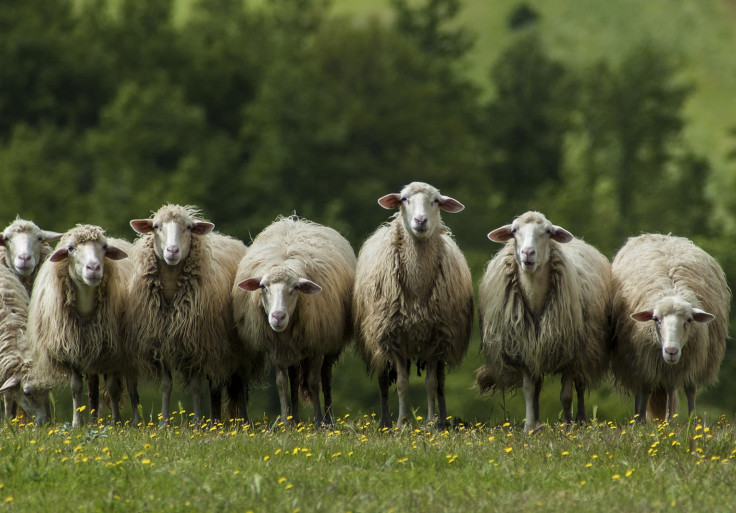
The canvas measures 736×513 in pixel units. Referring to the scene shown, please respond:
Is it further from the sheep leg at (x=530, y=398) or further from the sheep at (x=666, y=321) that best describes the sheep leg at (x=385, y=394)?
the sheep at (x=666, y=321)

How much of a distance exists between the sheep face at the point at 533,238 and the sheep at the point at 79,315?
4.15 m

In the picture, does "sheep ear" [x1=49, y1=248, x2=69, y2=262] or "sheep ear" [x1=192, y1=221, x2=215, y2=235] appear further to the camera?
"sheep ear" [x1=192, y1=221, x2=215, y2=235]

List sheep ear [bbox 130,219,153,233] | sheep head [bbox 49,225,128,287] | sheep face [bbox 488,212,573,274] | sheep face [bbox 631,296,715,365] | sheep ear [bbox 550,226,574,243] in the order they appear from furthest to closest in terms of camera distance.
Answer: sheep ear [bbox 130,219,153,233] < sheep head [bbox 49,225,128,287] < sheep ear [bbox 550,226,574,243] < sheep face [bbox 631,296,715,365] < sheep face [bbox 488,212,573,274]

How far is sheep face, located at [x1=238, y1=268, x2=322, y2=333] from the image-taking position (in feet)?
38.7

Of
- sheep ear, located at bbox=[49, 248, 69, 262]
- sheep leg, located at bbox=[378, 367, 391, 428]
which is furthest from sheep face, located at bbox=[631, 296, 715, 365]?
sheep ear, located at bbox=[49, 248, 69, 262]

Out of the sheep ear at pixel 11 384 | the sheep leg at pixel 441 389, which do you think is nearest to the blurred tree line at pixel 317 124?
the sheep leg at pixel 441 389

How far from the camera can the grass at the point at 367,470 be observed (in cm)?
752

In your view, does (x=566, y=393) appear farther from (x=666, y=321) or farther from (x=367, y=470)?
(x=367, y=470)

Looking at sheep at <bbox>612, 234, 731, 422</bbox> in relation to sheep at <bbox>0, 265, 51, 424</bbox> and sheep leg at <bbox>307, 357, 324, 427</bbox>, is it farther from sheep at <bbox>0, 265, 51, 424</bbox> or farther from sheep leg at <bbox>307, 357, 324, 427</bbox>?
sheep at <bbox>0, 265, 51, 424</bbox>

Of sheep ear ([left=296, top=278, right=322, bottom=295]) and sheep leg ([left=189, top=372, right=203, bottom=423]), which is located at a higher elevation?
sheep ear ([left=296, top=278, right=322, bottom=295])

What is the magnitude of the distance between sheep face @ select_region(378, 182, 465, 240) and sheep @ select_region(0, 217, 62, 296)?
431cm

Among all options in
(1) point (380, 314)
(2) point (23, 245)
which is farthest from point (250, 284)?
(2) point (23, 245)

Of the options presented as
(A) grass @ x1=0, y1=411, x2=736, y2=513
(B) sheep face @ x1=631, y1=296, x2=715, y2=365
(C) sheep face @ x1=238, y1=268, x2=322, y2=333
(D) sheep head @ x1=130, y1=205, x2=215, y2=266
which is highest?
(D) sheep head @ x1=130, y1=205, x2=215, y2=266

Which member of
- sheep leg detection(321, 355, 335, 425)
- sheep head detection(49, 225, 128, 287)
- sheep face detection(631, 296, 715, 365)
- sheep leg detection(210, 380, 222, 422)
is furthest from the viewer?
sheep leg detection(321, 355, 335, 425)
